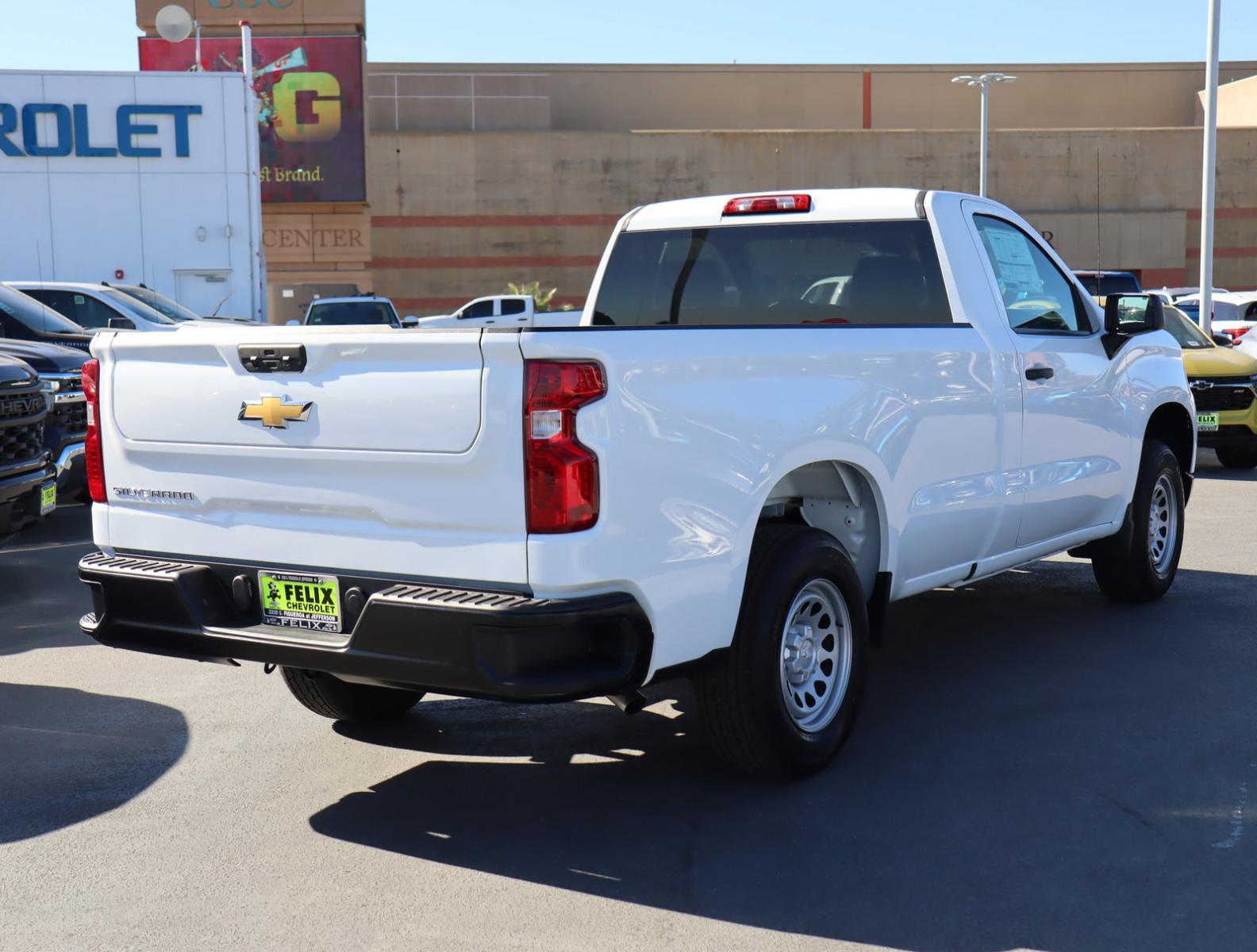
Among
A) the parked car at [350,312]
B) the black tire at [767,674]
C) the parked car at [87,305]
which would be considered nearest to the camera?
the black tire at [767,674]

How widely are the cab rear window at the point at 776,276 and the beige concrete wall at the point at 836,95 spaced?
199ft

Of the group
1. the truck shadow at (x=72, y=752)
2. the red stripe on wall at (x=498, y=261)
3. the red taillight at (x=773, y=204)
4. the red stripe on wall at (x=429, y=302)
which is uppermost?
the red stripe on wall at (x=498, y=261)

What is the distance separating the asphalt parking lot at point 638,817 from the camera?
12.4 ft

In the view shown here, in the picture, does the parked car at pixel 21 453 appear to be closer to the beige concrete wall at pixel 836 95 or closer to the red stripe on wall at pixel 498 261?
the red stripe on wall at pixel 498 261

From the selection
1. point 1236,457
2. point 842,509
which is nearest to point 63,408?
point 842,509

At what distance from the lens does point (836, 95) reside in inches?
2670

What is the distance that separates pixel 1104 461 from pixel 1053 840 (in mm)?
3048

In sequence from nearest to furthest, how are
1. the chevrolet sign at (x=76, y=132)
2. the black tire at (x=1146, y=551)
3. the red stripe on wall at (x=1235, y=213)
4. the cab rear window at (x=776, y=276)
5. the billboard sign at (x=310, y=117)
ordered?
the cab rear window at (x=776, y=276)
the black tire at (x=1146, y=551)
the chevrolet sign at (x=76, y=132)
the billboard sign at (x=310, y=117)
the red stripe on wall at (x=1235, y=213)

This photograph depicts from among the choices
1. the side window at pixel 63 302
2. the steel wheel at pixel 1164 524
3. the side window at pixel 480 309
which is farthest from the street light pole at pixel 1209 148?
the side window at pixel 480 309

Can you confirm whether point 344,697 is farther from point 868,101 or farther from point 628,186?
point 868,101

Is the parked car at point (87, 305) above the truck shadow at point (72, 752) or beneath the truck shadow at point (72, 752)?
above

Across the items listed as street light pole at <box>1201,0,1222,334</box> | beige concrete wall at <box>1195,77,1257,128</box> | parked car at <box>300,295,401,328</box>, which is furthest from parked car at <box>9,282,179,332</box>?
beige concrete wall at <box>1195,77,1257,128</box>

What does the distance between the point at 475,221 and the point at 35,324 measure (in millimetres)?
44487

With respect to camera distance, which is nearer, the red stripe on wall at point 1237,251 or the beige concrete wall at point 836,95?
the red stripe on wall at point 1237,251
